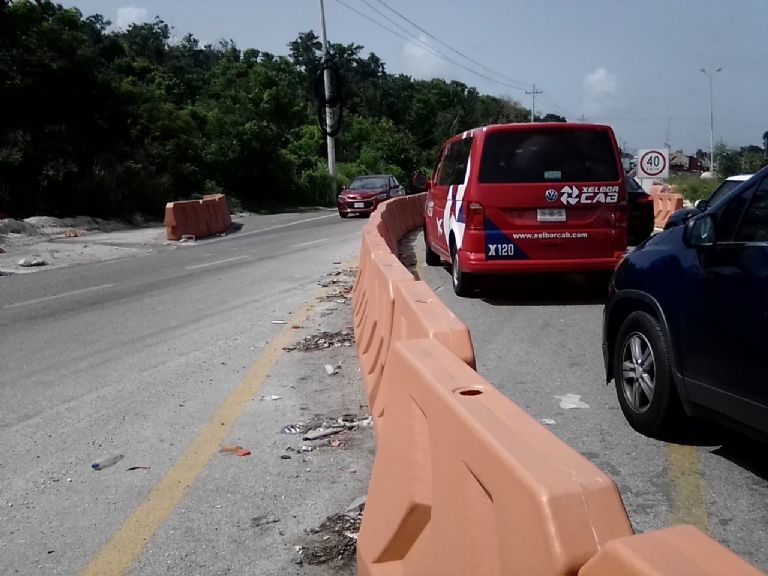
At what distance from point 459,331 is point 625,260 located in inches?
81.6

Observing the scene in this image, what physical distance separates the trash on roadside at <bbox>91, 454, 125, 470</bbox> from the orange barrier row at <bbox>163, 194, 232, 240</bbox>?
17771 mm

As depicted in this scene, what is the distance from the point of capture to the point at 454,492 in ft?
8.79

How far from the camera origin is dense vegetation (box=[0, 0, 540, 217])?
27.5m

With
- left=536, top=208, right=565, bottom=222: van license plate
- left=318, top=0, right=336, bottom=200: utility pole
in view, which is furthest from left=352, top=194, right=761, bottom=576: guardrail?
left=318, top=0, right=336, bottom=200: utility pole

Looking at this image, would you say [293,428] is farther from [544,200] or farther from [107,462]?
[544,200]

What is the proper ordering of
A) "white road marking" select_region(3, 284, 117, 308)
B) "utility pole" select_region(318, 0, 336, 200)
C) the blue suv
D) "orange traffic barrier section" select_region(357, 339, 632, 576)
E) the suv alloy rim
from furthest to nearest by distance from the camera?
"utility pole" select_region(318, 0, 336, 200) → "white road marking" select_region(3, 284, 117, 308) → the suv alloy rim → the blue suv → "orange traffic barrier section" select_region(357, 339, 632, 576)

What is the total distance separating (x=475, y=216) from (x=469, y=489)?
7.81 meters

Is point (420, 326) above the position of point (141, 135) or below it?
below

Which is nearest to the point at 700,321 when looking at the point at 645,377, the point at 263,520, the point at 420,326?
the point at 645,377

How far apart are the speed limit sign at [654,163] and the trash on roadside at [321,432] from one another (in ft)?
69.1

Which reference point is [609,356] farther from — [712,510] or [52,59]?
[52,59]

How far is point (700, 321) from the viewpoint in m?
4.71

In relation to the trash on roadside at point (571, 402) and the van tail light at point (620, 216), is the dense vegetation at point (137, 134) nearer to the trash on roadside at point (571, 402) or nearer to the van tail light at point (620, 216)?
the van tail light at point (620, 216)

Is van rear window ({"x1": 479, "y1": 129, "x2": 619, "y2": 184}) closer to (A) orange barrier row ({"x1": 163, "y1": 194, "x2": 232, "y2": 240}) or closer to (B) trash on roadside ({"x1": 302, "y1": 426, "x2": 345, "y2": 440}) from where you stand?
(B) trash on roadside ({"x1": 302, "y1": 426, "x2": 345, "y2": 440})
